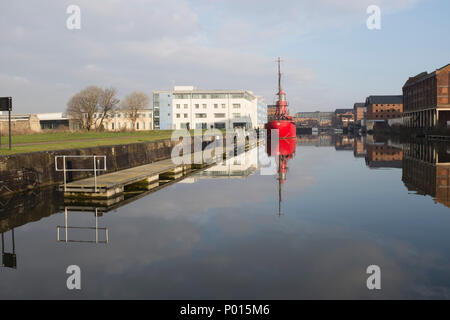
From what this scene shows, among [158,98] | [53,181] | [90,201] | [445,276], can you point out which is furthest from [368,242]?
[158,98]

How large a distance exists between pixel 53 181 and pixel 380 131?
117866 mm

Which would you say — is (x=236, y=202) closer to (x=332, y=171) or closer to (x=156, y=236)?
(x=156, y=236)

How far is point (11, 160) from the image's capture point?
1591 centimetres

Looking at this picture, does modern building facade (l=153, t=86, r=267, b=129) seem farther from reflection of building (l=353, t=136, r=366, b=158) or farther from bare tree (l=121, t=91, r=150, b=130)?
reflection of building (l=353, t=136, r=366, b=158)

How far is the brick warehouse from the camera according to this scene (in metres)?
75.8

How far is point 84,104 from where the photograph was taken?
83562 mm

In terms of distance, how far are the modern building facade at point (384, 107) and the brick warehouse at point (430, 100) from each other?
54972 mm

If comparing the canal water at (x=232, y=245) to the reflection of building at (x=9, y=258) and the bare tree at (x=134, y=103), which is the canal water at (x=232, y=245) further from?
the bare tree at (x=134, y=103)

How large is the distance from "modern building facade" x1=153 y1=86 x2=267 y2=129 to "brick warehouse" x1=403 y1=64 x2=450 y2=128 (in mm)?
47312

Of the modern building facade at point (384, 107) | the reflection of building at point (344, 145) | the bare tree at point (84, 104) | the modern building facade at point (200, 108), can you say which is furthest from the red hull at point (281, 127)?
the modern building facade at point (384, 107)

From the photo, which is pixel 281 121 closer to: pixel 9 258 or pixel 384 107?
pixel 9 258

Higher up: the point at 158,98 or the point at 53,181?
the point at 158,98

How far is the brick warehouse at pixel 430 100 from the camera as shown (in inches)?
2982
